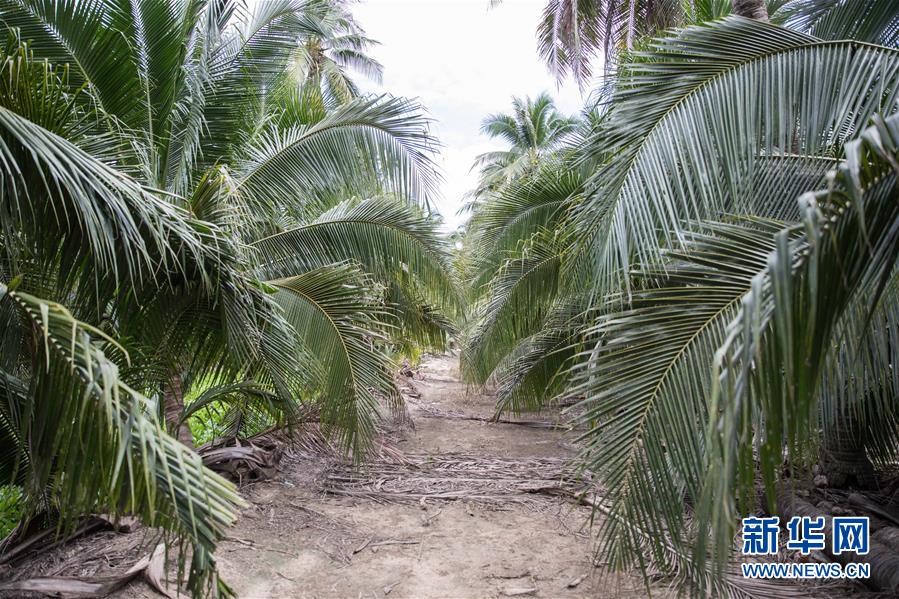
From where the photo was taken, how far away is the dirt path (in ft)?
10.6

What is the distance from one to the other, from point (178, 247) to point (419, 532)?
2.76 m

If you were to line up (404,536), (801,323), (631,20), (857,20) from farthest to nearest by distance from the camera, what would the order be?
(631,20) < (404,536) < (857,20) < (801,323)

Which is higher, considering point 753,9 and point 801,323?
point 753,9

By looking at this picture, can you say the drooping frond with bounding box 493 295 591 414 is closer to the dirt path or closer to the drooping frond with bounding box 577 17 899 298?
the dirt path

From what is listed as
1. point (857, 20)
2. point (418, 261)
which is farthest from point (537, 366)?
point (857, 20)

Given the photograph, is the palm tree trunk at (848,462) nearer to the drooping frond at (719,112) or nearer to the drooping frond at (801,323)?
the drooping frond at (719,112)

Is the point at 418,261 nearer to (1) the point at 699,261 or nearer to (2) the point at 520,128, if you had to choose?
(1) the point at 699,261

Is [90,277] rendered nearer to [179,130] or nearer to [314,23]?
[179,130]

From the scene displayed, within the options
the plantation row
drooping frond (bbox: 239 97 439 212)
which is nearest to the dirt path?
the plantation row

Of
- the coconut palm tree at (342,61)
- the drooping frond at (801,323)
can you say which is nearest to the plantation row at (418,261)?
the drooping frond at (801,323)

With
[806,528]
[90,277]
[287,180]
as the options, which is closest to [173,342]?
[90,277]

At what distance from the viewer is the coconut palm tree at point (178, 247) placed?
5.03 feet

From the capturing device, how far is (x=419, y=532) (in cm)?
405

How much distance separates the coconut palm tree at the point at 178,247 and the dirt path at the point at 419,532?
70 cm
